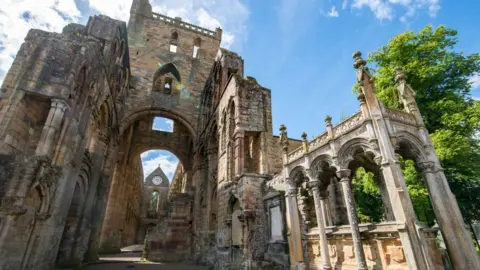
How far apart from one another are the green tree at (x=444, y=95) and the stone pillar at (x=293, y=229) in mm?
4762

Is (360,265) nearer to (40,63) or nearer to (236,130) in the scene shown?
(236,130)

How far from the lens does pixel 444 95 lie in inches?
400

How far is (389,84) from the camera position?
11.3 meters

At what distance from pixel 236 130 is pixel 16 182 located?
760cm

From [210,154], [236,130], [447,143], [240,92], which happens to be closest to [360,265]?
[447,143]

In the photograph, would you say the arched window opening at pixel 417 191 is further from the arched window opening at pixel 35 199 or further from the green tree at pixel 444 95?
the arched window opening at pixel 35 199

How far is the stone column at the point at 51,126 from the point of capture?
708 centimetres

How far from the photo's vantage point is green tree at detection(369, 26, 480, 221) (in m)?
8.69

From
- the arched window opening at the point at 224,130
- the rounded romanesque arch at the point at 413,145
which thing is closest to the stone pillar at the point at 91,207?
the arched window opening at the point at 224,130

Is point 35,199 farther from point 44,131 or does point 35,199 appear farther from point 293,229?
point 293,229

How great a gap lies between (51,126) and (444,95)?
15.0 m

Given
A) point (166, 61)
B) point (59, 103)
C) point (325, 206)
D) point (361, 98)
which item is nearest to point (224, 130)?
point (325, 206)

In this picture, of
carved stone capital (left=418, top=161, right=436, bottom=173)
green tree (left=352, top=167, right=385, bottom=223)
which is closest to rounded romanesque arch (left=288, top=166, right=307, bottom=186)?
carved stone capital (left=418, top=161, right=436, bottom=173)

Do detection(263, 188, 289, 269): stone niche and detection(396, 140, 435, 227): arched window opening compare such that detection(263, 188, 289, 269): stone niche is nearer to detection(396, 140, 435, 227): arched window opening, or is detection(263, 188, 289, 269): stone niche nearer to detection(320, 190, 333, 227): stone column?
detection(320, 190, 333, 227): stone column
